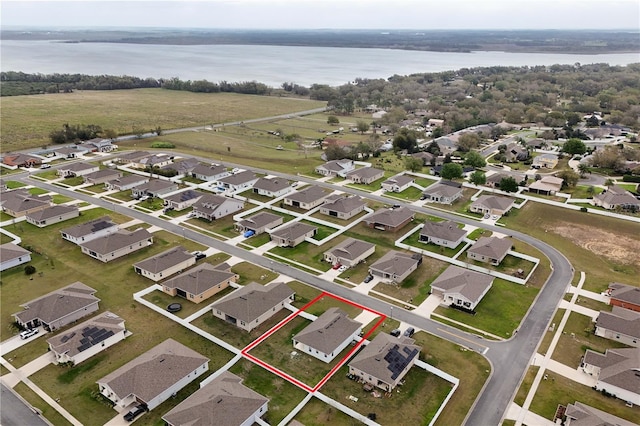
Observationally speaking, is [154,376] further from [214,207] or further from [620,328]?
[620,328]

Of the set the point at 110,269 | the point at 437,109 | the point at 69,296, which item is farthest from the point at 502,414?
the point at 437,109

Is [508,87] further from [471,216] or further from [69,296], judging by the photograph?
[69,296]

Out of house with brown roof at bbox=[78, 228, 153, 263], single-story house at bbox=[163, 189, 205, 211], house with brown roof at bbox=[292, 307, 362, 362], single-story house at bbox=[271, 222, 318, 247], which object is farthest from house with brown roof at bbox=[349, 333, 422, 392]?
single-story house at bbox=[163, 189, 205, 211]

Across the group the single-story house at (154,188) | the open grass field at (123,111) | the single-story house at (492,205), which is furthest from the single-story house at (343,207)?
the open grass field at (123,111)

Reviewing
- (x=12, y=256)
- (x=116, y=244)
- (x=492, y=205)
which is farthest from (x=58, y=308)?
(x=492, y=205)

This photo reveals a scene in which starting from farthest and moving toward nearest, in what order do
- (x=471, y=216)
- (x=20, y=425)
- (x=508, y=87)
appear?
(x=508, y=87) → (x=471, y=216) → (x=20, y=425)

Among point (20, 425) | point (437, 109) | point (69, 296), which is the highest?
point (437, 109)
